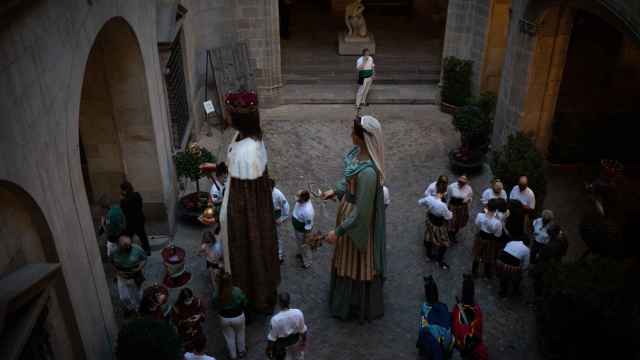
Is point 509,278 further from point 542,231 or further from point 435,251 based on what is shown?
point 435,251

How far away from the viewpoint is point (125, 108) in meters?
8.92

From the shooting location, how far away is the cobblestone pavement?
7844 millimetres

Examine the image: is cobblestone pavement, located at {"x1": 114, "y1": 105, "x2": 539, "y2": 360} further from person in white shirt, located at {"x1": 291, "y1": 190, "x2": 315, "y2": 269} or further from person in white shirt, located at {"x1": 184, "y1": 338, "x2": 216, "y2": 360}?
person in white shirt, located at {"x1": 184, "y1": 338, "x2": 216, "y2": 360}

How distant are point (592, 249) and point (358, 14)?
976 cm

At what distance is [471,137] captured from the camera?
37.3ft

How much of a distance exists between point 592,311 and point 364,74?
8.65 meters

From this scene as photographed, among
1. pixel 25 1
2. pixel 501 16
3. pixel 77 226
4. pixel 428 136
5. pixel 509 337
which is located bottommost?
pixel 509 337

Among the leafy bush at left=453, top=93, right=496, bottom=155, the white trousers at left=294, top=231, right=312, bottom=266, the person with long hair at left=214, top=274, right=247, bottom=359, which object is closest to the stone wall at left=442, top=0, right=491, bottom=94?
the leafy bush at left=453, top=93, right=496, bottom=155

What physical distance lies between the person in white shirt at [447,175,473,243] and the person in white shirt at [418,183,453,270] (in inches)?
12.1

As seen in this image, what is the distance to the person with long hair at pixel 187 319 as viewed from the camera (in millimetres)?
6847

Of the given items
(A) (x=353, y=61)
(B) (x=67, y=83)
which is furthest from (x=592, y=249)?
(A) (x=353, y=61)

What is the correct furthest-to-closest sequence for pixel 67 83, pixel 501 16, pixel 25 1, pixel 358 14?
pixel 358 14 < pixel 501 16 < pixel 67 83 < pixel 25 1

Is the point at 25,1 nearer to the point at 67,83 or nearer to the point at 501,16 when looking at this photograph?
the point at 67,83

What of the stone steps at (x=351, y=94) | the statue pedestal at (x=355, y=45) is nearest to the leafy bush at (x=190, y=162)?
the stone steps at (x=351, y=94)
